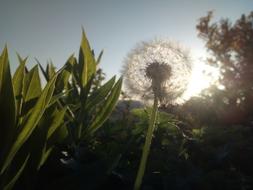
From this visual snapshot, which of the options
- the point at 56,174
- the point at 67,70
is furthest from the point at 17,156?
the point at 67,70

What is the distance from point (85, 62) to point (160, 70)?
418 mm

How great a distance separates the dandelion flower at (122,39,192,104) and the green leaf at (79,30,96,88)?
0.30 m

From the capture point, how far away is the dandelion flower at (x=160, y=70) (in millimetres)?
1629

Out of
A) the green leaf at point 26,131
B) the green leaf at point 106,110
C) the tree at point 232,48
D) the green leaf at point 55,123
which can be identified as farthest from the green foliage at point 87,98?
the tree at point 232,48

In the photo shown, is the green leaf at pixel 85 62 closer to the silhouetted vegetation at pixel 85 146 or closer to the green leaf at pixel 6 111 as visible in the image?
the silhouetted vegetation at pixel 85 146

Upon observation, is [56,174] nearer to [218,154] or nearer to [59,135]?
[59,135]

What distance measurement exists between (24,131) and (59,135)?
0.24 metres

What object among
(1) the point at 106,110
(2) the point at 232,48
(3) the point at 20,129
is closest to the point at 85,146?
(1) the point at 106,110

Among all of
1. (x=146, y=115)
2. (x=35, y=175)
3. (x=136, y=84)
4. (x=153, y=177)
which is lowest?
(x=35, y=175)

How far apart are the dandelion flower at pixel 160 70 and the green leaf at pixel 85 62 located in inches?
11.9

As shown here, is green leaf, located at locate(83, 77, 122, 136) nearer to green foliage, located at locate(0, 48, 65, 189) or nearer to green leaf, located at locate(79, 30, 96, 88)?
green leaf, located at locate(79, 30, 96, 88)

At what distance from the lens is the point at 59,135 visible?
120cm

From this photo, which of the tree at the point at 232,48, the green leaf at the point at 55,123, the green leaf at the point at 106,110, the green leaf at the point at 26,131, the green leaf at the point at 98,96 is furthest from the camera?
the tree at the point at 232,48

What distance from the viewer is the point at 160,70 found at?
156 centimetres
